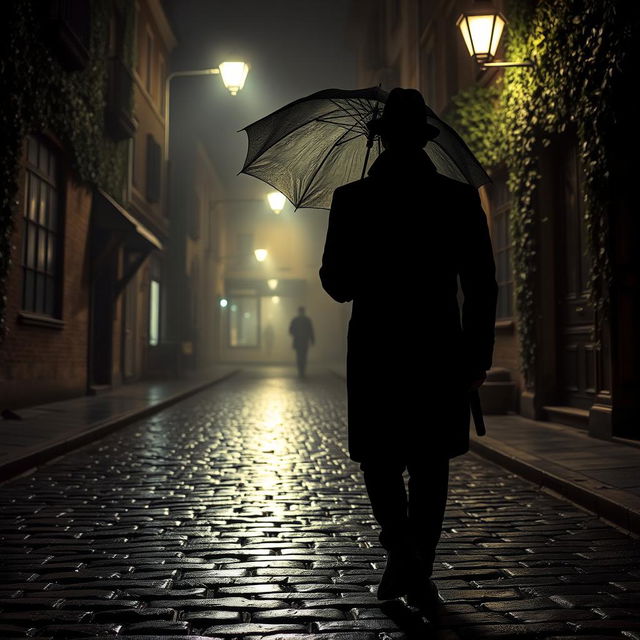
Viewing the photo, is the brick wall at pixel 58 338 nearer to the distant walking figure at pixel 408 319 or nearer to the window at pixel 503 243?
the window at pixel 503 243

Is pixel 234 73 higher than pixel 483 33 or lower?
higher

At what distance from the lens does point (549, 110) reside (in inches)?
356

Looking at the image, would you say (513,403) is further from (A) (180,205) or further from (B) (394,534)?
(A) (180,205)

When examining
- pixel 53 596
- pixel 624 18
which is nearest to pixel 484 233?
pixel 53 596

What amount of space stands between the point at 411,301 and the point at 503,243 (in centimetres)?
949

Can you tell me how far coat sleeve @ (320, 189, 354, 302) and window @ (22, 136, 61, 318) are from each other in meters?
8.68

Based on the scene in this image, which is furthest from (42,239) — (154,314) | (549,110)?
(154,314)

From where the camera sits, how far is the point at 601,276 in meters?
7.77

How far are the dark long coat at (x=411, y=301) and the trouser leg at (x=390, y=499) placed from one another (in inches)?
2.2

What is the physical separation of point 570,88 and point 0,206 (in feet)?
20.9

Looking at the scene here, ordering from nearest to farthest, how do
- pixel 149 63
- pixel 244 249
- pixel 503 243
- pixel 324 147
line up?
1. pixel 324 147
2. pixel 503 243
3. pixel 149 63
4. pixel 244 249

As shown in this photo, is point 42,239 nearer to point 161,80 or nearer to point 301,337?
point 161,80

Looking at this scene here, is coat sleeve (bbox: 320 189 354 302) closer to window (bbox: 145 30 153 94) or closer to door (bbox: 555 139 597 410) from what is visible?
door (bbox: 555 139 597 410)

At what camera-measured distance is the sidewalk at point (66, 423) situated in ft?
21.8
